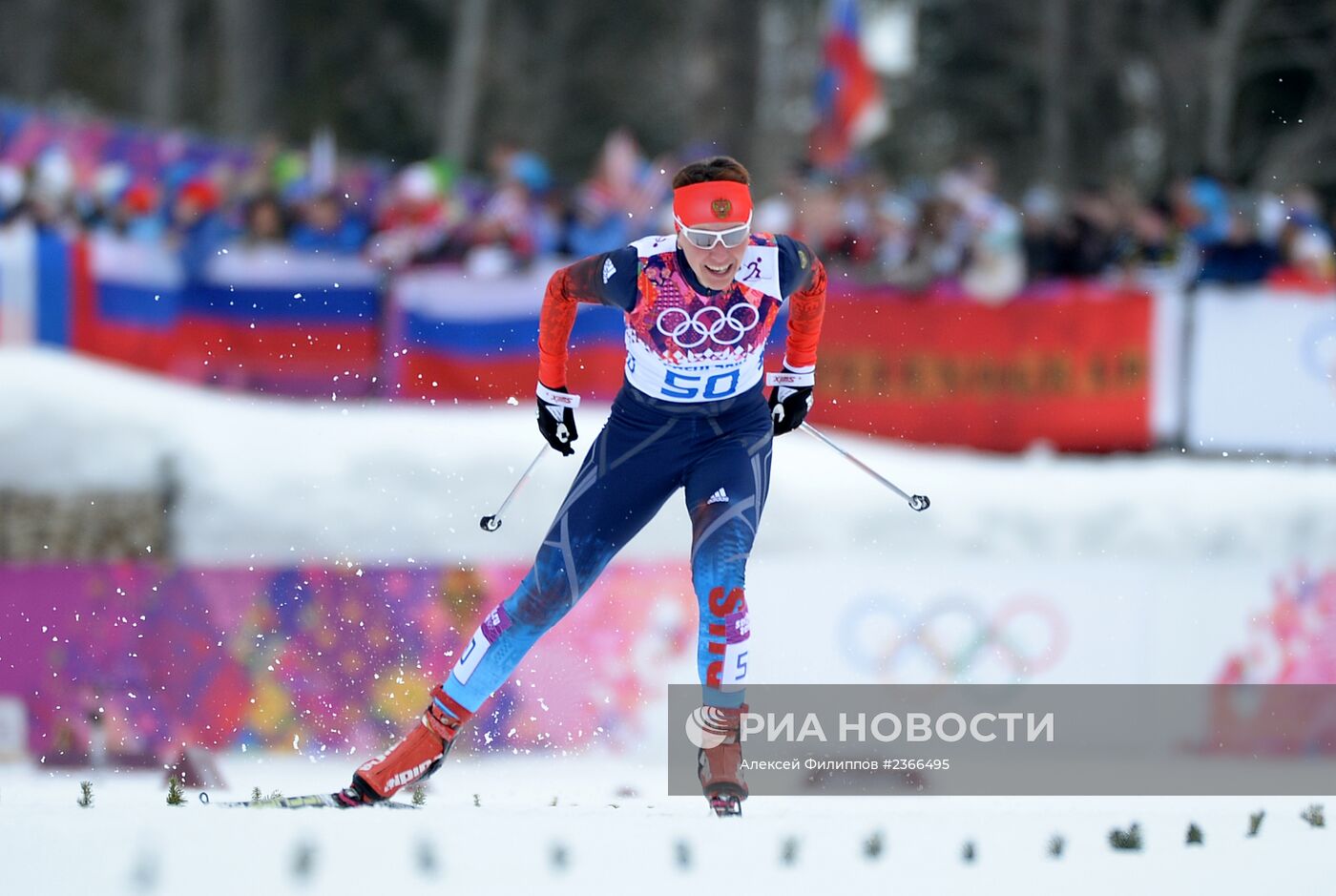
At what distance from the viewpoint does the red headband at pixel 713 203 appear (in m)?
6.09

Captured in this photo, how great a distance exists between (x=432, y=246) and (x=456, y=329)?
821mm

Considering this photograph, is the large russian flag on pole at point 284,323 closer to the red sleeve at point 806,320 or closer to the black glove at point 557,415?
the black glove at point 557,415

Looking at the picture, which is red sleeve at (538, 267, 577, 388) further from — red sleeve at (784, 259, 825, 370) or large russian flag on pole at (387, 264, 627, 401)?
large russian flag on pole at (387, 264, 627, 401)

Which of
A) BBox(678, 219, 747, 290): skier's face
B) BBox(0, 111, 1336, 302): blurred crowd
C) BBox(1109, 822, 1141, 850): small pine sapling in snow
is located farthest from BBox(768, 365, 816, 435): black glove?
BBox(0, 111, 1336, 302): blurred crowd

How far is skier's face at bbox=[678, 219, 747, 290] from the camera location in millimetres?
6098

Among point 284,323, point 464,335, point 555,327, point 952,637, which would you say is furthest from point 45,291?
point 555,327

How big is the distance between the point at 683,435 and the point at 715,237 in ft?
2.45

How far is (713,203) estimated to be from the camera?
6.11 metres

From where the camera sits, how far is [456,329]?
488 inches

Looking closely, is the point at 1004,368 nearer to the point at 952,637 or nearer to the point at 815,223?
the point at 815,223

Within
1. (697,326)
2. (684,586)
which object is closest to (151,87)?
(684,586)

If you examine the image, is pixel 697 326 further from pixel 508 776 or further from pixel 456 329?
pixel 456 329

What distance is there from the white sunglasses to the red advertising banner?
633 centimetres

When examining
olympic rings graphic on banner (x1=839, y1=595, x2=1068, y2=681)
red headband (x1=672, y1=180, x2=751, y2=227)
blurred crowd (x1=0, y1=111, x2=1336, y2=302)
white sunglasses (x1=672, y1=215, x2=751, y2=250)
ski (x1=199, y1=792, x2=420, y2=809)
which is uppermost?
blurred crowd (x1=0, y1=111, x2=1336, y2=302)
